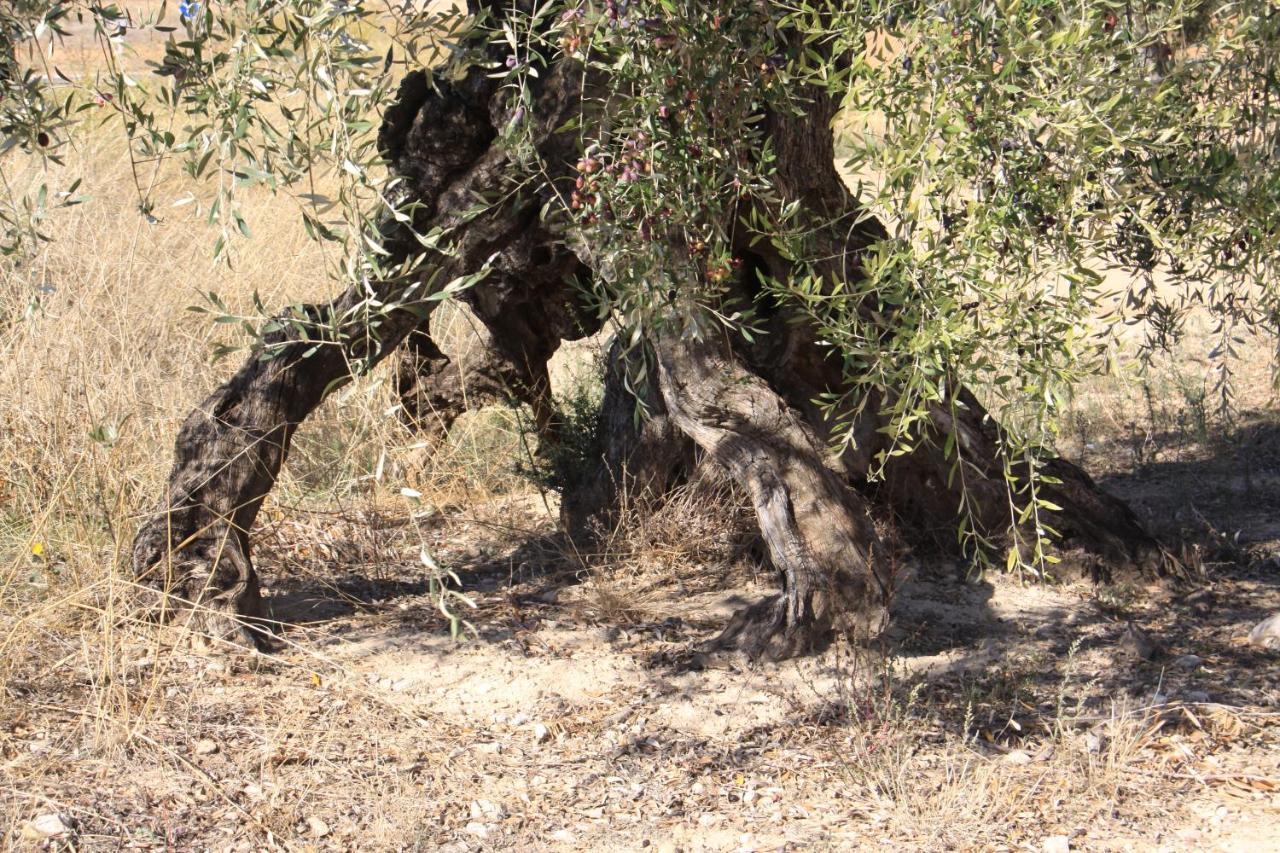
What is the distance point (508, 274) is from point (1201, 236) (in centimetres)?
244

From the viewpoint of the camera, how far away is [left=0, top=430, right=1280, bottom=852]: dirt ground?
Answer: 10.2 ft

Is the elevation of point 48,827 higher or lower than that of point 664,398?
lower

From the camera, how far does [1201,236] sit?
3139 mm

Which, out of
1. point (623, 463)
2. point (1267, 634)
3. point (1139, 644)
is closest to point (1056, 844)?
point (1139, 644)

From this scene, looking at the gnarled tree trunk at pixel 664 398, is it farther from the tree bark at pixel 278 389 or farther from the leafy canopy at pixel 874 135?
the leafy canopy at pixel 874 135

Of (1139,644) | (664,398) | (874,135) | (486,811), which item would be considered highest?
(874,135)

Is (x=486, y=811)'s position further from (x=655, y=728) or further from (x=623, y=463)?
(x=623, y=463)

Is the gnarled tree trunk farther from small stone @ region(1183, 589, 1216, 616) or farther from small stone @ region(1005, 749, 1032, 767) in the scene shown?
small stone @ region(1183, 589, 1216, 616)

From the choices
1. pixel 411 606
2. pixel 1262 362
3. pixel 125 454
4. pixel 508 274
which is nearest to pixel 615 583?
pixel 411 606

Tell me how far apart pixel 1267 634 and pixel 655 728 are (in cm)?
214

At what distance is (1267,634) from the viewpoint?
4141mm

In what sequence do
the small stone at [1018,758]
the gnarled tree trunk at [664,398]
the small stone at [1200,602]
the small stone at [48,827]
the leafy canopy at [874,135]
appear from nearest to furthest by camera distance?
the leafy canopy at [874,135] → the small stone at [48,827] → the small stone at [1018,758] → the gnarled tree trunk at [664,398] → the small stone at [1200,602]

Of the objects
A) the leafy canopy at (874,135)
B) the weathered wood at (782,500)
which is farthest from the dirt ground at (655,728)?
the leafy canopy at (874,135)

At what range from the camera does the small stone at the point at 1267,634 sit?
4.11 m
